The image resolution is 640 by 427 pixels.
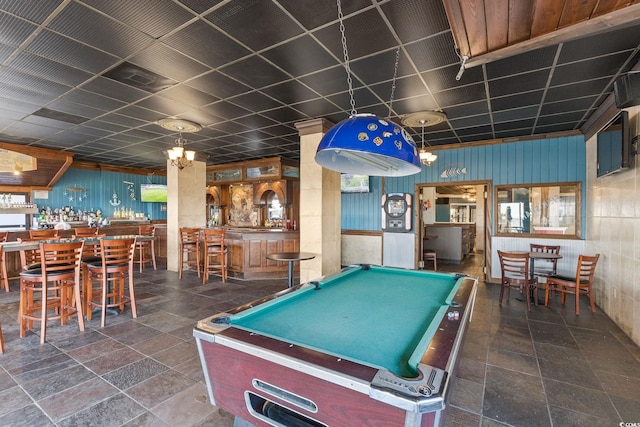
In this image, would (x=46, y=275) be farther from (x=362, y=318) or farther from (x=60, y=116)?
(x=362, y=318)

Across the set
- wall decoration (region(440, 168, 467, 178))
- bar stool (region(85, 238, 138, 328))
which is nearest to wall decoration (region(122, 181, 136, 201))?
bar stool (region(85, 238, 138, 328))

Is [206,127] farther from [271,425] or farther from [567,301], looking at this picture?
[567,301]

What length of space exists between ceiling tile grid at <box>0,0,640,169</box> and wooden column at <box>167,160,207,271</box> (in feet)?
6.81

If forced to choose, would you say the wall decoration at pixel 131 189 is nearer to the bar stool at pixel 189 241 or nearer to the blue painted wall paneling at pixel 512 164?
the bar stool at pixel 189 241

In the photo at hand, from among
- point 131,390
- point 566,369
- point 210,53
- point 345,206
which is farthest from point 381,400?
point 345,206

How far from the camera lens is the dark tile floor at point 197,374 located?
213 cm

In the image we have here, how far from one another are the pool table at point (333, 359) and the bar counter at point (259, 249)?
4.32 m

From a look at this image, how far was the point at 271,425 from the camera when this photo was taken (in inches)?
54.2

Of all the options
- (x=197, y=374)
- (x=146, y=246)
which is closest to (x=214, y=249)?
(x=146, y=246)

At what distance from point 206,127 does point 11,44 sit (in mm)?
2874

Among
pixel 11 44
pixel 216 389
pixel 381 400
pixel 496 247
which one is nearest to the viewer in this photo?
pixel 381 400

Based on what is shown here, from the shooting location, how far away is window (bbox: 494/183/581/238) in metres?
5.94

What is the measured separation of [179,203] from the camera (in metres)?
7.46

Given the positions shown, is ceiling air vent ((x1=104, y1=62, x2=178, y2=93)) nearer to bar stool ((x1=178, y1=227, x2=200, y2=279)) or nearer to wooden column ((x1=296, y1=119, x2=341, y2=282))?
wooden column ((x1=296, y1=119, x2=341, y2=282))
